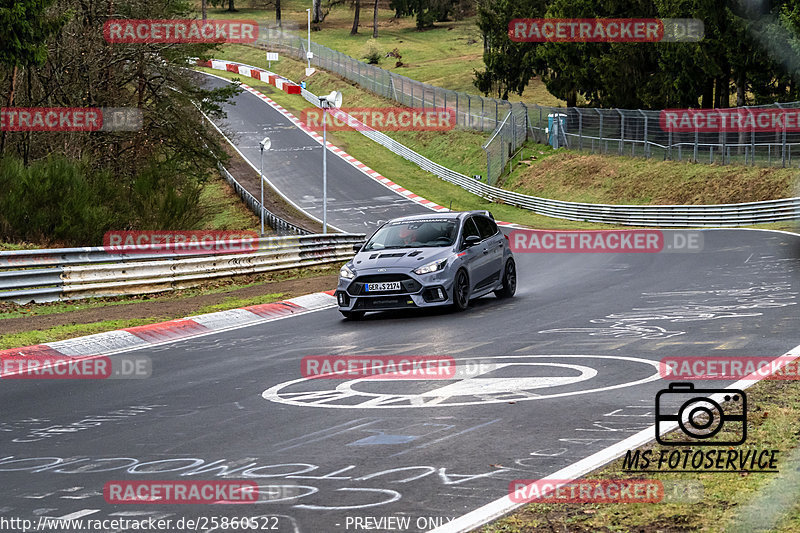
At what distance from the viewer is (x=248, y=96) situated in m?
81.1

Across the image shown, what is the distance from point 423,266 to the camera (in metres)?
16.4

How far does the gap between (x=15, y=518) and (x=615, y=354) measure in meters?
7.47

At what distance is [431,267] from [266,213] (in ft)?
105

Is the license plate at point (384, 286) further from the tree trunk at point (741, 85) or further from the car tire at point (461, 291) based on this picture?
the tree trunk at point (741, 85)

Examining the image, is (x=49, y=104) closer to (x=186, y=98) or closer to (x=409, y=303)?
(x=186, y=98)

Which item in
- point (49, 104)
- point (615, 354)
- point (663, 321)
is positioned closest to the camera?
point (615, 354)

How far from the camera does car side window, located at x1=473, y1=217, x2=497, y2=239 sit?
61.0ft

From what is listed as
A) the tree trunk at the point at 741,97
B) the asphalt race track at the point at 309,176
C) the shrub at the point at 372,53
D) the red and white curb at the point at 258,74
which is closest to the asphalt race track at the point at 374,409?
the tree trunk at the point at 741,97

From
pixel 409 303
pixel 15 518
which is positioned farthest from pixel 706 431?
pixel 409 303
